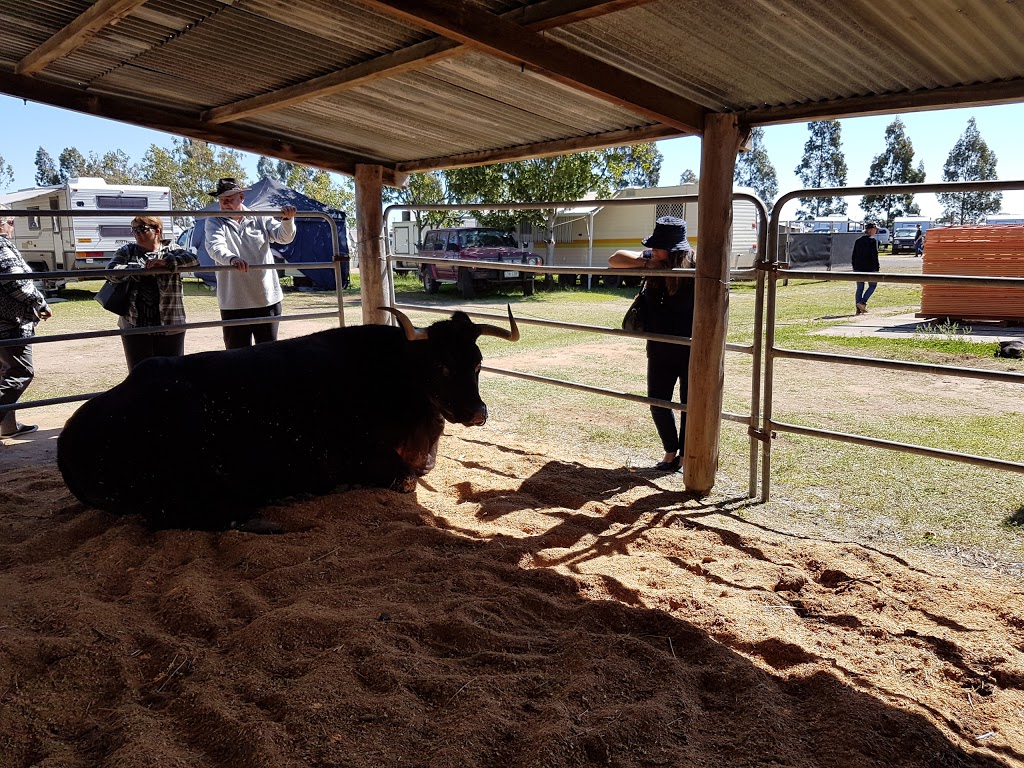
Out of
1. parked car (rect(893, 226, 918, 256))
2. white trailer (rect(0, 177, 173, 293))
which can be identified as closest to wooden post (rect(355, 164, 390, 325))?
white trailer (rect(0, 177, 173, 293))

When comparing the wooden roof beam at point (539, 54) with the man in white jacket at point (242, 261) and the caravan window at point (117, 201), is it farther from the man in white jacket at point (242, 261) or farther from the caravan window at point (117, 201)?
the caravan window at point (117, 201)

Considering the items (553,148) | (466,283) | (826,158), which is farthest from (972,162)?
(553,148)

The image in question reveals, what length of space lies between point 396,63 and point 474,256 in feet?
44.5

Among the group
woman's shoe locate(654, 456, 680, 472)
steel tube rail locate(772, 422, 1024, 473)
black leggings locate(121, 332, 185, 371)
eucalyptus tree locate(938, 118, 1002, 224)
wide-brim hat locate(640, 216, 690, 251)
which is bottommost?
woman's shoe locate(654, 456, 680, 472)

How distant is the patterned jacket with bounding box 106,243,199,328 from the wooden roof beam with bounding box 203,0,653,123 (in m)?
1.08

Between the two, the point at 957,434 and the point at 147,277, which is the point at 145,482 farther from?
the point at 957,434

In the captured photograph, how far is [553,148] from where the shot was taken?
18.5 ft

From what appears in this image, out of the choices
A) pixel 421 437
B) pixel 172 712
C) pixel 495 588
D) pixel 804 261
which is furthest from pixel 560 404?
pixel 804 261

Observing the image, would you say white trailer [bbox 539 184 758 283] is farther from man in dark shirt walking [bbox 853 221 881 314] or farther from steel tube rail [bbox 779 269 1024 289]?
steel tube rail [bbox 779 269 1024 289]

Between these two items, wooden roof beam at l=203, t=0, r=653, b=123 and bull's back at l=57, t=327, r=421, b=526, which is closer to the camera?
wooden roof beam at l=203, t=0, r=653, b=123

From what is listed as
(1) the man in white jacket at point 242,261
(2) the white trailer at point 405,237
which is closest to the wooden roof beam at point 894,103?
(1) the man in white jacket at point 242,261

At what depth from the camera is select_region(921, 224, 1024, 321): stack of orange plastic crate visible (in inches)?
438

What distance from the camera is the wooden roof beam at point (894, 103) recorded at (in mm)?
3557

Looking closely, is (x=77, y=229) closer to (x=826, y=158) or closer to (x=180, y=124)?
(x=180, y=124)
